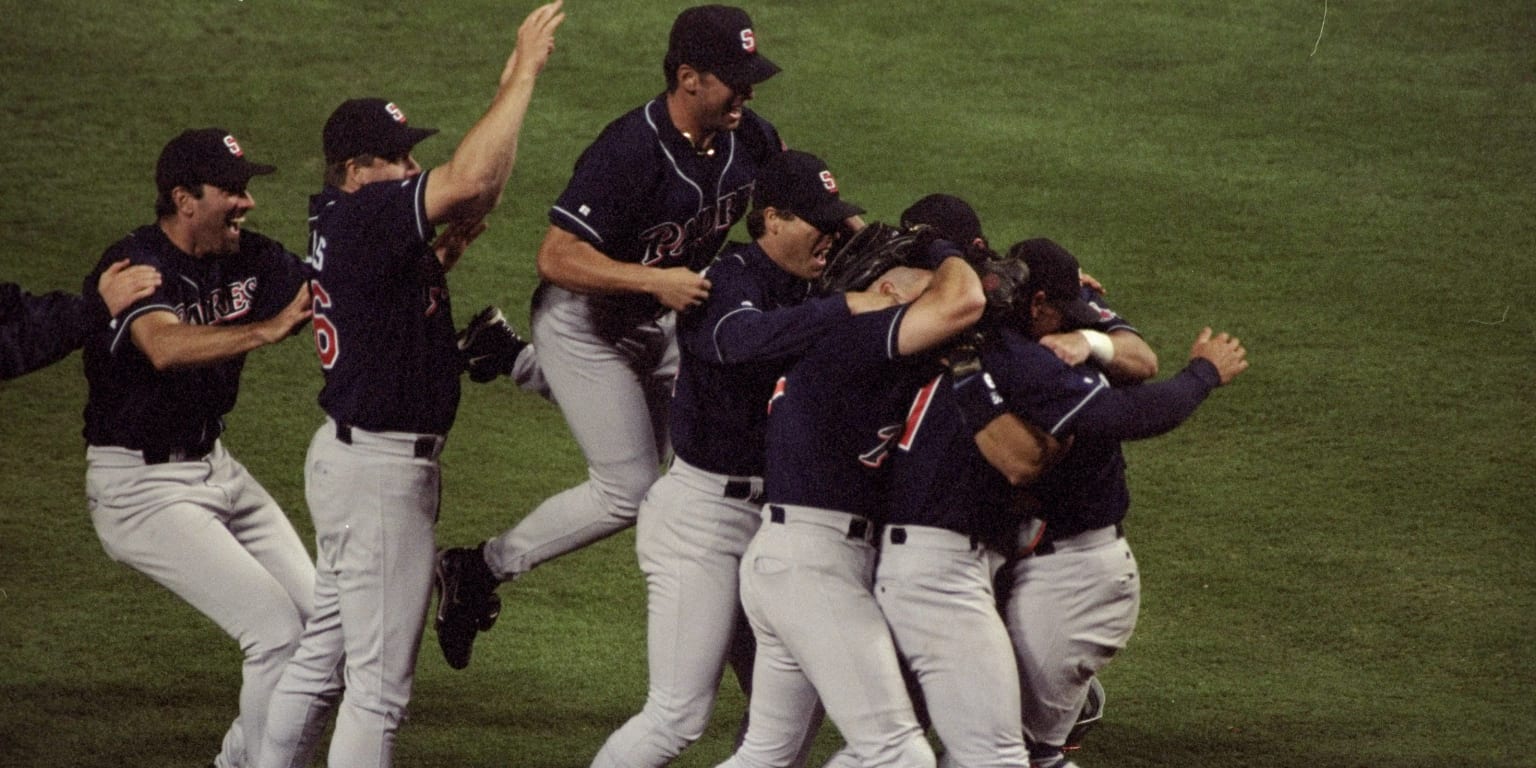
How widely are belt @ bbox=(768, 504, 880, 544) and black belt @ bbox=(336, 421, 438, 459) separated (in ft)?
3.18

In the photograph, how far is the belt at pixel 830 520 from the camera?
15.9ft

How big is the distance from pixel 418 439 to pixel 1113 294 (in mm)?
4826

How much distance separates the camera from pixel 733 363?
4973 millimetres

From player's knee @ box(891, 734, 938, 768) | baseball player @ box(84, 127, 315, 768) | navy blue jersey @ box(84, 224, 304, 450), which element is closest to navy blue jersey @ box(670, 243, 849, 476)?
player's knee @ box(891, 734, 938, 768)

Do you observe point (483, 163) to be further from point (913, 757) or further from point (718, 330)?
point (913, 757)

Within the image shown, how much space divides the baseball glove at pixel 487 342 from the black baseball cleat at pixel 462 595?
563 mm

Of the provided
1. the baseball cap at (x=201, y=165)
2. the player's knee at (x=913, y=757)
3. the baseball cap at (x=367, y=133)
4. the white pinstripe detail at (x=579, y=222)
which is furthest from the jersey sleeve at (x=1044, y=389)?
the baseball cap at (x=201, y=165)

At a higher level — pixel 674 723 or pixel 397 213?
pixel 397 213

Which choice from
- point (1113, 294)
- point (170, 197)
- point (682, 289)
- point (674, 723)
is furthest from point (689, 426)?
point (1113, 294)

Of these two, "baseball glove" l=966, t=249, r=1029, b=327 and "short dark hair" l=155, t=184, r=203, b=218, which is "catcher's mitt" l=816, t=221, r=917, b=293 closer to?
"baseball glove" l=966, t=249, r=1029, b=327

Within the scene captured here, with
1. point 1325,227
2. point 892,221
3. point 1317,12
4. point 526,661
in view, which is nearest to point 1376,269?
point 1325,227

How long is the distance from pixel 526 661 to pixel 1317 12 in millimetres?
7466

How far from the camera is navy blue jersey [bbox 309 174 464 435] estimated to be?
5.03 m

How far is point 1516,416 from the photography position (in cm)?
836
